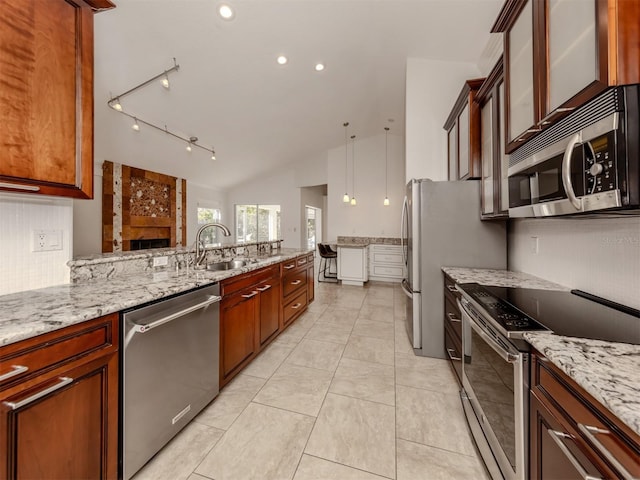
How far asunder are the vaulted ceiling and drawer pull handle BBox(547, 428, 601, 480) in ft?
10.3

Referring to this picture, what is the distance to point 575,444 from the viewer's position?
28.3 inches

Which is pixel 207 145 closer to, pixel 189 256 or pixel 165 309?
pixel 189 256

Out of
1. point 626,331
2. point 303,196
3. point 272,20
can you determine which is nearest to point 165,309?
point 626,331

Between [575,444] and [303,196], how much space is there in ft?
24.3

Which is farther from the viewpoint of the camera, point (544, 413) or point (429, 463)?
point (429, 463)

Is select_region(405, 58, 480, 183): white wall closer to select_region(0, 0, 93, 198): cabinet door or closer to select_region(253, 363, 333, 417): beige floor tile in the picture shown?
select_region(253, 363, 333, 417): beige floor tile

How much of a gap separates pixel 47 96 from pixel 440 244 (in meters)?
2.80

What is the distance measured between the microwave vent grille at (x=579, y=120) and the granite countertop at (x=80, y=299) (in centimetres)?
196

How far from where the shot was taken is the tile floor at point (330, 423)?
53.1 inches

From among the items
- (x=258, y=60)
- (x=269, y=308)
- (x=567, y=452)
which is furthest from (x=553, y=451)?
(x=258, y=60)

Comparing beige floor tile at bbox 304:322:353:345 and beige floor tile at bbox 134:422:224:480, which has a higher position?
beige floor tile at bbox 304:322:353:345

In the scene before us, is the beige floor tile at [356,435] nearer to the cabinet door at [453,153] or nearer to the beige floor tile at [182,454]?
the beige floor tile at [182,454]

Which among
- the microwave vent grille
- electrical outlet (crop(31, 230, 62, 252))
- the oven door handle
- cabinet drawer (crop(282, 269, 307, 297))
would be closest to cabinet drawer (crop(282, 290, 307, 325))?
cabinet drawer (crop(282, 269, 307, 297))

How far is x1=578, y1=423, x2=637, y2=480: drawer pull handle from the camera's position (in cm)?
55
